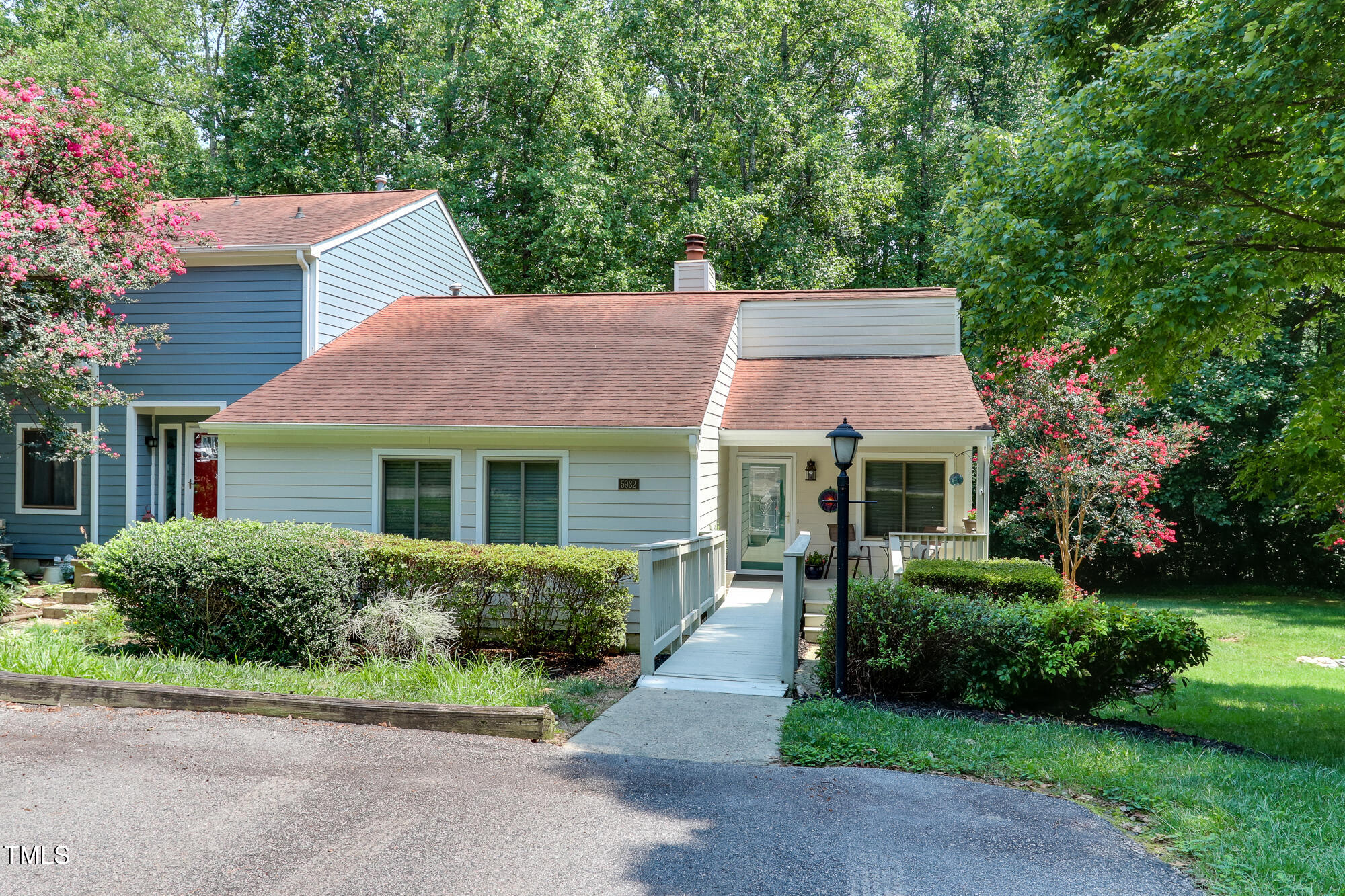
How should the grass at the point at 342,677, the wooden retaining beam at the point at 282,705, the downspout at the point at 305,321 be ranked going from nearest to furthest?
the wooden retaining beam at the point at 282,705
the grass at the point at 342,677
the downspout at the point at 305,321

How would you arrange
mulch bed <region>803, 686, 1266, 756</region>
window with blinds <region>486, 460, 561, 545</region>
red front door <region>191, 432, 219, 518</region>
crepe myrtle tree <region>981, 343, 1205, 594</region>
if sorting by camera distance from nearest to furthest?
mulch bed <region>803, 686, 1266, 756</region> < window with blinds <region>486, 460, 561, 545</region> < red front door <region>191, 432, 219, 518</region> < crepe myrtle tree <region>981, 343, 1205, 594</region>

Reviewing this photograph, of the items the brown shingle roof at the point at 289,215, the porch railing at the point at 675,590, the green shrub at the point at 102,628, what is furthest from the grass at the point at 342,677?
the brown shingle roof at the point at 289,215

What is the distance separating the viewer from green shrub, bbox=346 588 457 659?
804 centimetres

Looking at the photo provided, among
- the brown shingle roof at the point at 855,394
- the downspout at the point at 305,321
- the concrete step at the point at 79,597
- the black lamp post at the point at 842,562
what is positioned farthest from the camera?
the downspout at the point at 305,321

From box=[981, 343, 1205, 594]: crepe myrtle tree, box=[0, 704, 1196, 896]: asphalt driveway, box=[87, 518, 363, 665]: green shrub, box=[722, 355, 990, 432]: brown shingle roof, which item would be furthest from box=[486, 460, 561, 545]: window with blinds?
box=[981, 343, 1205, 594]: crepe myrtle tree

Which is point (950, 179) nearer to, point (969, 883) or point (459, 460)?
point (459, 460)

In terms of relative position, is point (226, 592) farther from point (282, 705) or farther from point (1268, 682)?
point (1268, 682)

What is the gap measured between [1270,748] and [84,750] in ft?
29.2

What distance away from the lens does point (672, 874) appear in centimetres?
395

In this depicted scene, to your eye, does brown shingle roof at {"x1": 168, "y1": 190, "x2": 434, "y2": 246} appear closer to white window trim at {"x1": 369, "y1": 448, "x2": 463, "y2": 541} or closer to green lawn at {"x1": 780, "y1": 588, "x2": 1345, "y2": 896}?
white window trim at {"x1": 369, "y1": 448, "x2": 463, "y2": 541}

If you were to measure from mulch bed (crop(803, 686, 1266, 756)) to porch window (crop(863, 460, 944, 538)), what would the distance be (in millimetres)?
6141

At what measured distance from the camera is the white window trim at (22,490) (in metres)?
12.8

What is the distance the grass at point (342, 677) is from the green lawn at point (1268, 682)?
16.8ft

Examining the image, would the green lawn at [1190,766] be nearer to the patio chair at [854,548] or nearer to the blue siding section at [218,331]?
the patio chair at [854,548]
